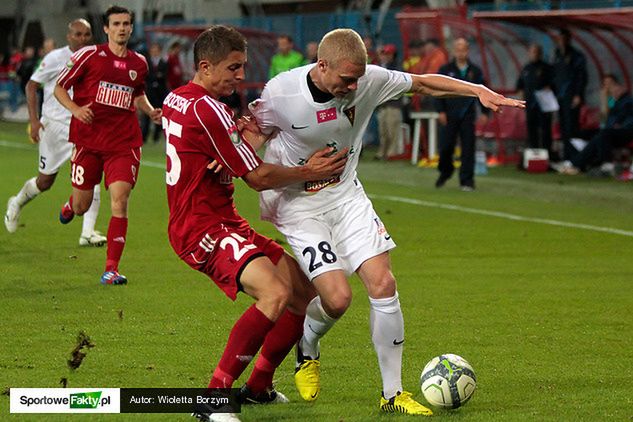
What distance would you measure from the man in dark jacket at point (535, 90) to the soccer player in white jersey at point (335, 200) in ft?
48.9

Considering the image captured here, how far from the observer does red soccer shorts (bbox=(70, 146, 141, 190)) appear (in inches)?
439

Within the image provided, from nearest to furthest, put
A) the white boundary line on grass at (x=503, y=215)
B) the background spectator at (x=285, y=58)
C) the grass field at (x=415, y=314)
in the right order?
the grass field at (x=415, y=314), the white boundary line on grass at (x=503, y=215), the background spectator at (x=285, y=58)

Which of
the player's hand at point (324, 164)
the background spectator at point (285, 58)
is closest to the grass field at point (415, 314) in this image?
the player's hand at point (324, 164)

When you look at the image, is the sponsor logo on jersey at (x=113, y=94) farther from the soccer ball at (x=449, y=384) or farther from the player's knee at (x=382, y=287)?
the soccer ball at (x=449, y=384)

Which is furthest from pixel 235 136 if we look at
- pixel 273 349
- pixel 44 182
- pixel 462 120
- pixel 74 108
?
pixel 462 120

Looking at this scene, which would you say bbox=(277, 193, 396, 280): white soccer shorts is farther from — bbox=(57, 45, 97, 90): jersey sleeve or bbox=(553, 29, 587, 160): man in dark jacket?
bbox=(553, 29, 587, 160): man in dark jacket

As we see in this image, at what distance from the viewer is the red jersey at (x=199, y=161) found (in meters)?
6.43

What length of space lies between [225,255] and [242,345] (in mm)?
454

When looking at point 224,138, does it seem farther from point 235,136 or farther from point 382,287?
point 382,287

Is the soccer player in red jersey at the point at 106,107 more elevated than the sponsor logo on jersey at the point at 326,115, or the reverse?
the sponsor logo on jersey at the point at 326,115

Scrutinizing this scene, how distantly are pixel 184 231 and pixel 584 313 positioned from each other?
4139mm

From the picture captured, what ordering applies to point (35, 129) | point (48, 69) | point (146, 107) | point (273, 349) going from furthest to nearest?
1. point (48, 69)
2. point (35, 129)
3. point (146, 107)
4. point (273, 349)

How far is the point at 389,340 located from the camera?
6.73 meters

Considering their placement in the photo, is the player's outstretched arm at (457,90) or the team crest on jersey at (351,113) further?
the player's outstretched arm at (457,90)
